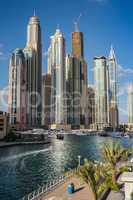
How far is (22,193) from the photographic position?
53781 millimetres

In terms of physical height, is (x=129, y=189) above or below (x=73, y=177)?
above

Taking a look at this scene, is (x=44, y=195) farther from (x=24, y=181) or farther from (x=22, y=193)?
(x=24, y=181)

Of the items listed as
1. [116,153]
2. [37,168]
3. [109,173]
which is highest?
[116,153]

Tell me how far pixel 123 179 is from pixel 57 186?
1744 cm

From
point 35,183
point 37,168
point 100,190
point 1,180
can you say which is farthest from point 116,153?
point 37,168

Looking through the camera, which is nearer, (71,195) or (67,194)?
(71,195)

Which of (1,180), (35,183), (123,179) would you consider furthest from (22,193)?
(123,179)

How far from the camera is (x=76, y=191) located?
137ft

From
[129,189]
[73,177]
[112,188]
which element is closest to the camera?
[129,189]

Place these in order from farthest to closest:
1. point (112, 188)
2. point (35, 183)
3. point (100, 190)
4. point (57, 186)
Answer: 1. point (35, 183)
2. point (57, 186)
3. point (112, 188)
4. point (100, 190)

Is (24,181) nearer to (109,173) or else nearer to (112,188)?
(109,173)

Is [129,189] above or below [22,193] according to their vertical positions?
above

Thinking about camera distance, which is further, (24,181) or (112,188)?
(24,181)

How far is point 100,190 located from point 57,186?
1214 centimetres
